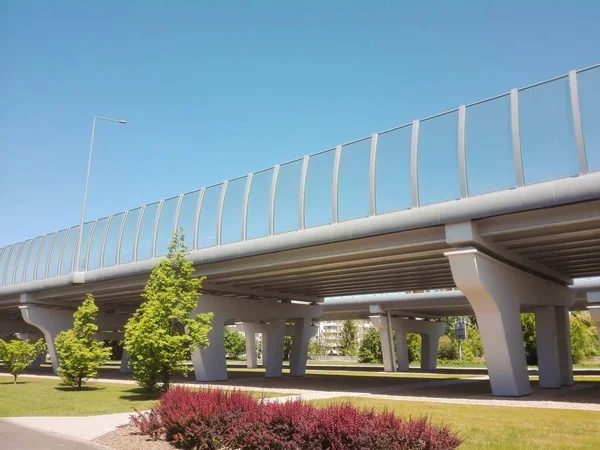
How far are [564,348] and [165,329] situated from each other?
22202 mm

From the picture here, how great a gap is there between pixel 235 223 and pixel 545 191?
15.3 m

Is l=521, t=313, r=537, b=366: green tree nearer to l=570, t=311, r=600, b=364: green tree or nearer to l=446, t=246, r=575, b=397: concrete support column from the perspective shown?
l=570, t=311, r=600, b=364: green tree

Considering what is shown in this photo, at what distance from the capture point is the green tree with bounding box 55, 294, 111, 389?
95.3 feet

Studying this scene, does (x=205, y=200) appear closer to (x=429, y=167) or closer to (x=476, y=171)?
(x=429, y=167)

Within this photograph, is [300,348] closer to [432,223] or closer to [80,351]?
[80,351]

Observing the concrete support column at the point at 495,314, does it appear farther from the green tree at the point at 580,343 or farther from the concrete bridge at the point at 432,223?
the green tree at the point at 580,343

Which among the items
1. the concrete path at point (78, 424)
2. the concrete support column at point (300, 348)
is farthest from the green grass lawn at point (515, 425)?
the concrete support column at point (300, 348)

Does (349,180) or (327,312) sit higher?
(349,180)

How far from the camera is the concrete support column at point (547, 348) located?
2620cm

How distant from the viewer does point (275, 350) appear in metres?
39.3

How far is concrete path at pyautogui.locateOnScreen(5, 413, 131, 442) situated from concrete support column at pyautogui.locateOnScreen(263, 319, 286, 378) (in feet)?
74.4

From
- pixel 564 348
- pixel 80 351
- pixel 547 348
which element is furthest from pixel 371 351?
pixel 80 351

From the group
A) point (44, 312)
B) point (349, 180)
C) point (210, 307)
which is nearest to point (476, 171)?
point (349, 180)

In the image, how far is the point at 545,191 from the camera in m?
16.6
